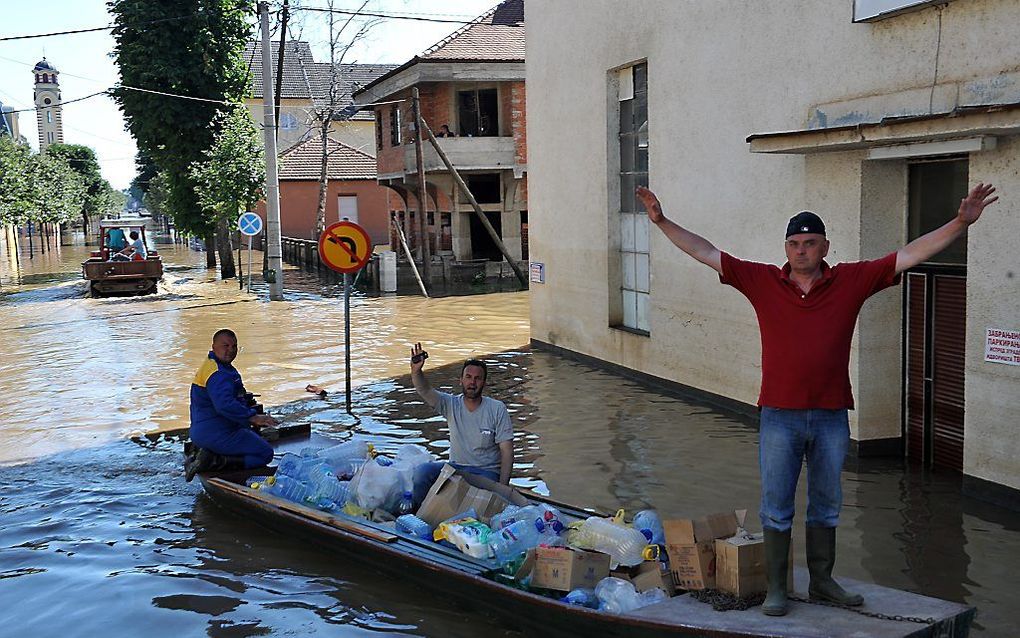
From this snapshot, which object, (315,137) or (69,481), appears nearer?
(69,481)

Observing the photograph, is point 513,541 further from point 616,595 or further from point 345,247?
point 345,247

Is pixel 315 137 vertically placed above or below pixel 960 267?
above

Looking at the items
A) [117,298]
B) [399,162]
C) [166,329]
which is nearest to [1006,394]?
[166,329]

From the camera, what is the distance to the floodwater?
7168 mm

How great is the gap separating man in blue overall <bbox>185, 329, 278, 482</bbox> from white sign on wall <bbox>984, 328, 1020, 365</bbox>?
667 cm

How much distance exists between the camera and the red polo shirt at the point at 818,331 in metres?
5.23

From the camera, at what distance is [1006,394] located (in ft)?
29.2

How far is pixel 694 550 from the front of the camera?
577cm

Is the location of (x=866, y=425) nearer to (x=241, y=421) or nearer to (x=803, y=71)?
(x=803, y=71)

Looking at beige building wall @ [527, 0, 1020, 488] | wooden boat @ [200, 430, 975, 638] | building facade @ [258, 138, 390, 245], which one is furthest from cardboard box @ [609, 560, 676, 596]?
building facade @ [258, 138, 390, 245]

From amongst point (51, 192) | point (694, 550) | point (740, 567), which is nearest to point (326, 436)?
point (694, 550)

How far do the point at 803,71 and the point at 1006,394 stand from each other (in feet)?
14.1

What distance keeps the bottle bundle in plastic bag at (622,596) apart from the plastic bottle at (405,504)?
254 cm

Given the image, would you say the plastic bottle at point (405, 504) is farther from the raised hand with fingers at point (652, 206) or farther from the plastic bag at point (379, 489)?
the raised hand with fingers at point (652, 206)
